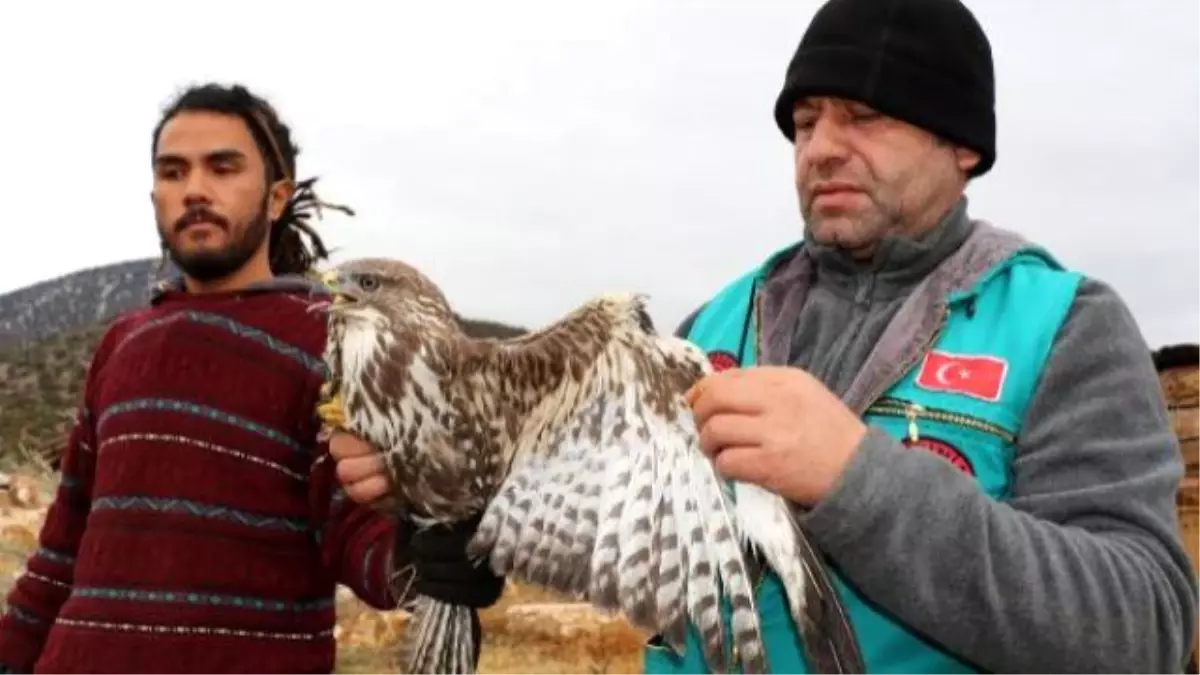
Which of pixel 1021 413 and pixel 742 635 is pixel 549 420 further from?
pixel 1021 413

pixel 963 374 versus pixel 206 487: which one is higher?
pixel 963 374

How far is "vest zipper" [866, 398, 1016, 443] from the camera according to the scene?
7.67 feet

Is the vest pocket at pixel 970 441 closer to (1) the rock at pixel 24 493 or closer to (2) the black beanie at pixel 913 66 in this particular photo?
(2) the black beanie at pixel 913 66

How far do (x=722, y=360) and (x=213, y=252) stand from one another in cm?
193

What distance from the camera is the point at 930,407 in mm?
2387

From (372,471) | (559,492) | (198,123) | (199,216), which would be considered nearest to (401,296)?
(372,471)

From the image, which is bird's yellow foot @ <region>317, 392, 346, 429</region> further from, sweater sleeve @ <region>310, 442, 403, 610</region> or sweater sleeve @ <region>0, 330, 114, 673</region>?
sweater sleeve @ <region>0, 330, 114, 673</region>

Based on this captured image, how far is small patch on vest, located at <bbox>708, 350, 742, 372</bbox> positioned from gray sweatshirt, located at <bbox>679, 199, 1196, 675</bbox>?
695 millimetres

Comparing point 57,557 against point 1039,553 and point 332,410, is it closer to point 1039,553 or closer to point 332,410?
point 332,410

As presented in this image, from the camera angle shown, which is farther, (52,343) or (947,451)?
(52,343)

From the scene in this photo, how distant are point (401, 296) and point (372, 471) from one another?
0.48 metres

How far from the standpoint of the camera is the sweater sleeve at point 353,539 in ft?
11.3

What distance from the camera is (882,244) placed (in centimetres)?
259

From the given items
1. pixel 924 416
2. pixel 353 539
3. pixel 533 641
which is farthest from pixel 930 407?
pixel 533 641
